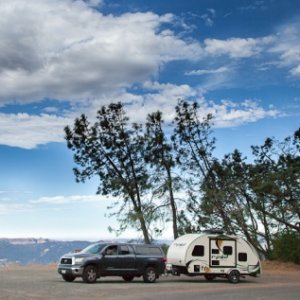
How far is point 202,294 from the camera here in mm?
22156

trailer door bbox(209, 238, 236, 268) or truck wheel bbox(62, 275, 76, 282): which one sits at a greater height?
trailer door bbox(209, 238, 236, 268)

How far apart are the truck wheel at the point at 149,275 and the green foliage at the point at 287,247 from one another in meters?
20.8

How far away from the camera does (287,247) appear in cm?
4597

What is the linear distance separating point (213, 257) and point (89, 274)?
6884 millimetres

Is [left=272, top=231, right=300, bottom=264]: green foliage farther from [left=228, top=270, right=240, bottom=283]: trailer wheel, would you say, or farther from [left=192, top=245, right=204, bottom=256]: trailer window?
[left=192, top=245, right=204, bottom=256]: trailer window

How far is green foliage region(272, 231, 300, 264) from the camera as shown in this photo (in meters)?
45.4

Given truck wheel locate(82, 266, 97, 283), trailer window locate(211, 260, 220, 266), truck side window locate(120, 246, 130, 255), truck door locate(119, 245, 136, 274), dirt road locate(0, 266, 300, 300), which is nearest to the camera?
dirt road locate(0, 266, 300, 300)

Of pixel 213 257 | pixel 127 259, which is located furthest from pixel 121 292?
pixel 213 257

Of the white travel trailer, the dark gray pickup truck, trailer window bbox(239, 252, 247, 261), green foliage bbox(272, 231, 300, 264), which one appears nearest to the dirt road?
the dark gray pickup truck

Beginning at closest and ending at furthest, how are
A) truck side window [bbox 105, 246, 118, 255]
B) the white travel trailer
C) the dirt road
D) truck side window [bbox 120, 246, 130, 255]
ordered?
the dirt road < truck side window [bbox 105, 246, 118, 255] < truck side window [bbox 120, 246, 130, 255] < the white travel trailer

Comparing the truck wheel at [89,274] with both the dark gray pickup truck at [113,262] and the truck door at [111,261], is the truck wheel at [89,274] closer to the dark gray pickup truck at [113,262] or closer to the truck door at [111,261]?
the dark gray pickup truck at [113,262]

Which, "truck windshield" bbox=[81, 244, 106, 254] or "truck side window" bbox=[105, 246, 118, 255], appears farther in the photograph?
"truck side window" bbox=[105, 246, 118, 255]

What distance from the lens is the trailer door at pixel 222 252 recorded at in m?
29.0

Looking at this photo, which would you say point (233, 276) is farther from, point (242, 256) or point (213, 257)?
point (213, 257)
